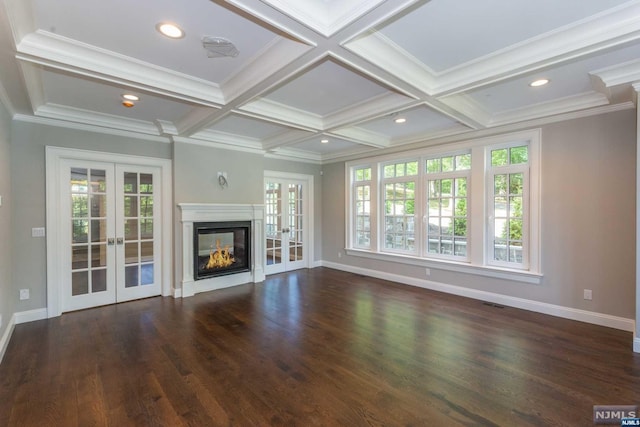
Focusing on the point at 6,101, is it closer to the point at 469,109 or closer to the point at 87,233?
the point at 87,233

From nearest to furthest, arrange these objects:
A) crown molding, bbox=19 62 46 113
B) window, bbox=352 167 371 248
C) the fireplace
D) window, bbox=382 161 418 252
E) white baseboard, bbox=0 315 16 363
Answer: crown molding, bbox=19 62 46 113
white baseboard, bbox=0 315 16 363
the fireplace
window, bbox=382 161 418 252
window, bbox=352 167 371 248

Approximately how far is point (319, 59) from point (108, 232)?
3947 millimetres

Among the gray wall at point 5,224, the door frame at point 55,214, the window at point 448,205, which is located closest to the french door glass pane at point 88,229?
the door frame at point 55,214

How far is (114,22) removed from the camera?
2.11 meters

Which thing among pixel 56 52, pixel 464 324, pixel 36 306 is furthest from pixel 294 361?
pixel 36 306

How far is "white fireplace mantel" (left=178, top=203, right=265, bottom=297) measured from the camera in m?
4.78

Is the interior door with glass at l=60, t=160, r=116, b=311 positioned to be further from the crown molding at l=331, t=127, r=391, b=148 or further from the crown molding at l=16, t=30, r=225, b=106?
the crown molding at l=331, t=127, r=391, b=148

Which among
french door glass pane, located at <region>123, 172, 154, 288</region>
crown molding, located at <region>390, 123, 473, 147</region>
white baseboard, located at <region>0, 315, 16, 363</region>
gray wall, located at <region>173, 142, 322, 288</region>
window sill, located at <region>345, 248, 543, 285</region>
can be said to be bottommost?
white baseboard, located at <region>0, 315, 16, 363</region>

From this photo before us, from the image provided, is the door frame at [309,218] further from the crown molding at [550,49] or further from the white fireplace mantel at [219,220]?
the crown molding at [550,49]

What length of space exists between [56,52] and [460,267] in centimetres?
537

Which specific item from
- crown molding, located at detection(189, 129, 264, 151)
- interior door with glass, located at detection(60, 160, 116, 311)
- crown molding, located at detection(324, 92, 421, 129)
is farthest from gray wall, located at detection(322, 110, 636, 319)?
interior door with glass, located at detection(60, 160, 116, 311)
